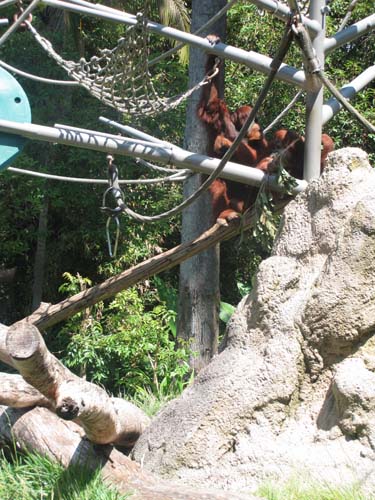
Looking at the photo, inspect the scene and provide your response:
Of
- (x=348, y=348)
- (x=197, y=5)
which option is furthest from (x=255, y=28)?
(x=348, y=348)

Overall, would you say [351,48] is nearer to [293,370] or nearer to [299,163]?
[299,163]

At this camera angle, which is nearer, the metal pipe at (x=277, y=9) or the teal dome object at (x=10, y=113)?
the teal dome object at (x=10, y=113)

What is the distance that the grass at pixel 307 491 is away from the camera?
10.5 feet

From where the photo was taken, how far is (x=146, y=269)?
5.20 meters

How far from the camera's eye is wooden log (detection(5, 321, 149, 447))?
114 inches

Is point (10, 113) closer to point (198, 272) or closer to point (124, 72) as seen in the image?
point (124, 72)

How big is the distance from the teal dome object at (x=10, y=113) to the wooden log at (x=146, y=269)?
1.14 m

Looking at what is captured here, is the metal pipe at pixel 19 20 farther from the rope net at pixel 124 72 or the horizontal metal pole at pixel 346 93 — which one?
the horizontal metal pole at pixel 346 93

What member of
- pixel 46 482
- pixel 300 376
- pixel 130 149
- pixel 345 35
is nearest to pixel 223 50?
pixel 345 35

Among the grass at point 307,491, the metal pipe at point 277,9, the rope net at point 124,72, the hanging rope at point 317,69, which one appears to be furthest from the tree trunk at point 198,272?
the grass at point 307,491

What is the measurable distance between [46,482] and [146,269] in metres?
1.80

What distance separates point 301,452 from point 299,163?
289 centimetres

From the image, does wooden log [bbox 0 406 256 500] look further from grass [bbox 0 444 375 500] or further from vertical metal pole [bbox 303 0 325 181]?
vertical metal pole [bbox 303 0 325 181]

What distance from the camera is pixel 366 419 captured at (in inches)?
Answer: 134
